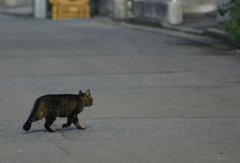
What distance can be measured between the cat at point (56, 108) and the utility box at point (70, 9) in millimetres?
30640

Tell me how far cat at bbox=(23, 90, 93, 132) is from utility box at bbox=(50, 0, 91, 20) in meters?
30.6

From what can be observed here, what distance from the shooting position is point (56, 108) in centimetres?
988

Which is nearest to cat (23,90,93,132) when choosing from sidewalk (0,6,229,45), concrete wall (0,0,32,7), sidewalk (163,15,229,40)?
sidewalk (0,6,229,45)

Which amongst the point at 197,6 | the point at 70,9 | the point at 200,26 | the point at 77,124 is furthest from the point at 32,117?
the point at 70,9

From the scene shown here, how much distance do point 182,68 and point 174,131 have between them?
681 centimetres

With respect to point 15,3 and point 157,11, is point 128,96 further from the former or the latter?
point 15,3

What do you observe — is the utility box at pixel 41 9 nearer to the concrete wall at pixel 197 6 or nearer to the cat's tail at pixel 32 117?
the concrete wall at pixel 197 6

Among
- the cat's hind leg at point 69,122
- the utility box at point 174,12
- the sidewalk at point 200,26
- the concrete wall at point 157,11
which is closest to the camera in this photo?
the cat's hind leg at point 69,122

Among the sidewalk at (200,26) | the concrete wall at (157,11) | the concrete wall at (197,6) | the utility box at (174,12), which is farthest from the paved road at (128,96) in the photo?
the concrete wall at (197,6)

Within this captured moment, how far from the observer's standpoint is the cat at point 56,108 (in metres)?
9.82

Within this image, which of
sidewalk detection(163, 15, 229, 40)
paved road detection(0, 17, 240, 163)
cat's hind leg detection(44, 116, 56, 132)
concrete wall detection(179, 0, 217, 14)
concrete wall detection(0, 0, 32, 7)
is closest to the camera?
paved road detection(0, 17, 240, 163)

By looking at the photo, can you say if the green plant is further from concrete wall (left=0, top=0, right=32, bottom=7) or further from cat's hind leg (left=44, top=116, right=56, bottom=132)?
concrete wall (left=0, top=0, right=32, bottom=7)

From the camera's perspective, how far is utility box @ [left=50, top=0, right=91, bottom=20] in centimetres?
4069

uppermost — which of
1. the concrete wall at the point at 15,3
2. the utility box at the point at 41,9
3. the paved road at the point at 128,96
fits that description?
the paved road at the point at 128,96
